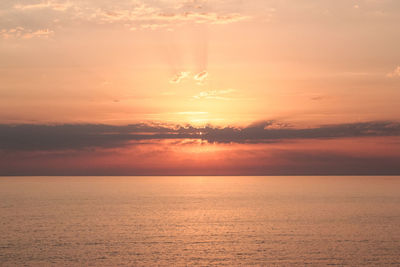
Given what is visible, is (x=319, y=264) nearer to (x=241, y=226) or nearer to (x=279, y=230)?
(x=279, y=230)

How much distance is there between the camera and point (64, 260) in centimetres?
6294

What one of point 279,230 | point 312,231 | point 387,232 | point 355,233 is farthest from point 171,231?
point 387,232

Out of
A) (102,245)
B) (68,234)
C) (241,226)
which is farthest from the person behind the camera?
(241,226)

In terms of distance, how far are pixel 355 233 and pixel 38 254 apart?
5834cm

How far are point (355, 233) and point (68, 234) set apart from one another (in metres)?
55.8

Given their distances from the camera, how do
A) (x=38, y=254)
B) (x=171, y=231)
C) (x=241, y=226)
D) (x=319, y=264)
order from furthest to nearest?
(x=241, y=226) < (x=171, y=231) < (x=38, y=254) < (x=319, y=264)

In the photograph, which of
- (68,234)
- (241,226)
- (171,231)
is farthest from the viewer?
(241,226)

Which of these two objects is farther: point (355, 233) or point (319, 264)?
point (355, 233)

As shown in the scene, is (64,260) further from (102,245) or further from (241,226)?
(241,226)

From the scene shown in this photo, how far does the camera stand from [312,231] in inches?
3617

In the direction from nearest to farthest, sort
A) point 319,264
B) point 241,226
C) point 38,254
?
point 319,264, point 38,254, point 241,226

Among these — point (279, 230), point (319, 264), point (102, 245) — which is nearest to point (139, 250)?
point (102, 245)

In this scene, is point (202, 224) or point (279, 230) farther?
point (202, 224)

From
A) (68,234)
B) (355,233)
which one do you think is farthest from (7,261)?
(355,233)
